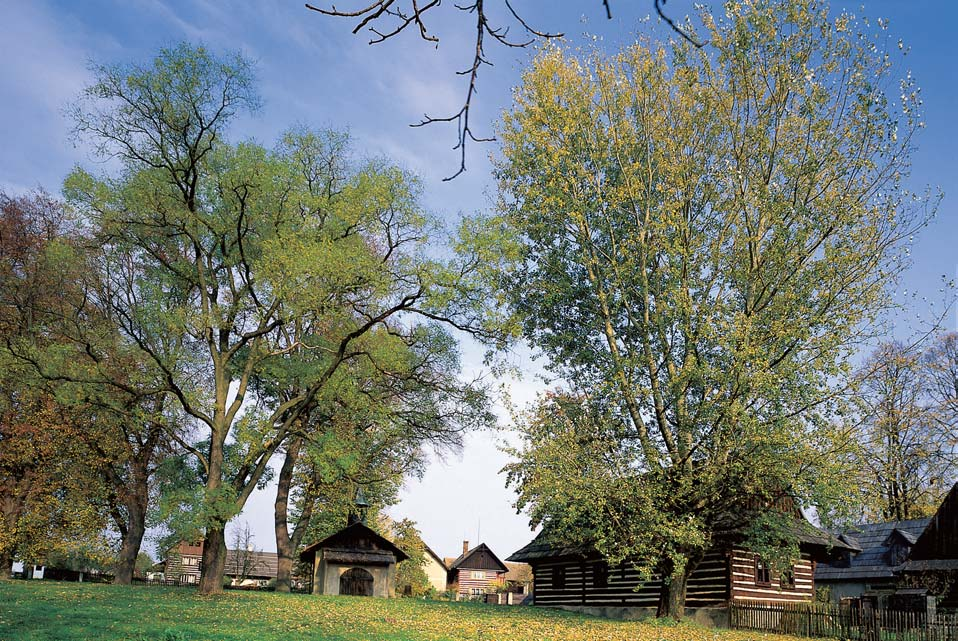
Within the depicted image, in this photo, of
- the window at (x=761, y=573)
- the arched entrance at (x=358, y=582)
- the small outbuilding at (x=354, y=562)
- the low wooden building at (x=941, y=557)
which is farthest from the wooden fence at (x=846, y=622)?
the arched entrance at (x=358, y=582)

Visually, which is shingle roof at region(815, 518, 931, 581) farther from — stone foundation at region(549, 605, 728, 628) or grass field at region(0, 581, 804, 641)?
grass field at region(0, 581, 804, 641)

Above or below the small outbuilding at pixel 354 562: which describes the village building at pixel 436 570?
below

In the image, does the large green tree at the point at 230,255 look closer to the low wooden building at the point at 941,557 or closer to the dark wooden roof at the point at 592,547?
the dark wooden roof at the point at 592,547

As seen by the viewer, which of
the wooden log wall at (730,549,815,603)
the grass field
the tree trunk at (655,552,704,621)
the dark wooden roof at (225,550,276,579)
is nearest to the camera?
the grass field

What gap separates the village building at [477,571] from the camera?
235 ft

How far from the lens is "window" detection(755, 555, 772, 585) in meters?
27.9

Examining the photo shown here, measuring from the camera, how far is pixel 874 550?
36625 mm

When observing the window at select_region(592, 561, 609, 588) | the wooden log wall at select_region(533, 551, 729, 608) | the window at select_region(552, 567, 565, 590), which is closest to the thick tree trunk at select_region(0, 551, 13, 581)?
the wooden log wall at select_region(533, 551, 729, 608)

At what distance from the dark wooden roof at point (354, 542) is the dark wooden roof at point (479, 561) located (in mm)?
33365

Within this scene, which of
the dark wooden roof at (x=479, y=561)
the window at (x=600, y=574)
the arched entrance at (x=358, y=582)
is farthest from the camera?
the dark wooden roof at (x=479, y=561)

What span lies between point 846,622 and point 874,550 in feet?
60.1

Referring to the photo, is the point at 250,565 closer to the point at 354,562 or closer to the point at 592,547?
the point at 354,562

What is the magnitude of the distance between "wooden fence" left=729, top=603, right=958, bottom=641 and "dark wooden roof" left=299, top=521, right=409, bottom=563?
2086 cm

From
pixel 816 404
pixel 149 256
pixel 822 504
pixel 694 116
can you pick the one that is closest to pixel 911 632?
pixel 822 504
